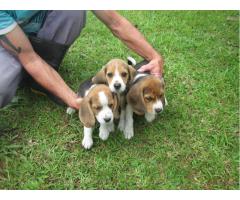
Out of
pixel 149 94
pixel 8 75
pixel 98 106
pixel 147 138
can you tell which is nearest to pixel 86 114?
pixel 98 106

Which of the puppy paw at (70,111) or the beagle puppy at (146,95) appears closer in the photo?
the beagle puppy at (146,95)

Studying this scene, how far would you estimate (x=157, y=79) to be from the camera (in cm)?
434

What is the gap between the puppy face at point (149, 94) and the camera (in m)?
4.28

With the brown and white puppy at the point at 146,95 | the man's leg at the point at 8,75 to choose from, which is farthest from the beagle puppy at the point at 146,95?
the man's leg at the point at 8,75

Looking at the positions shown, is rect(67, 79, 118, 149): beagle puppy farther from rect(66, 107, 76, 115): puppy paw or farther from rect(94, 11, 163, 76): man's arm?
rect(94, 11, 163, 76): man's arm

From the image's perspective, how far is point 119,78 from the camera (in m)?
4.50

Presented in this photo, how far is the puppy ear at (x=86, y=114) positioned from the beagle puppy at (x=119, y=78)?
0.35 metres

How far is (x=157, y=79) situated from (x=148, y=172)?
944 millimetres

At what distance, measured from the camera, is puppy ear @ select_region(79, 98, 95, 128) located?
421 cm

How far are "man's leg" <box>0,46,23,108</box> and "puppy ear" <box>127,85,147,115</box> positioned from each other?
49.7 inches

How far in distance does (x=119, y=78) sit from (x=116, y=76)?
0.14 feet

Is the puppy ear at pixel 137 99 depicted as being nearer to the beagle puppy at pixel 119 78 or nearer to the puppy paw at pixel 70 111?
the beagle puppy at pixel 119 78

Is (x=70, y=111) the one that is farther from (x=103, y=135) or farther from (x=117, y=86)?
Result: (x=117, y=86)

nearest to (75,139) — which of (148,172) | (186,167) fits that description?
(148,172)
